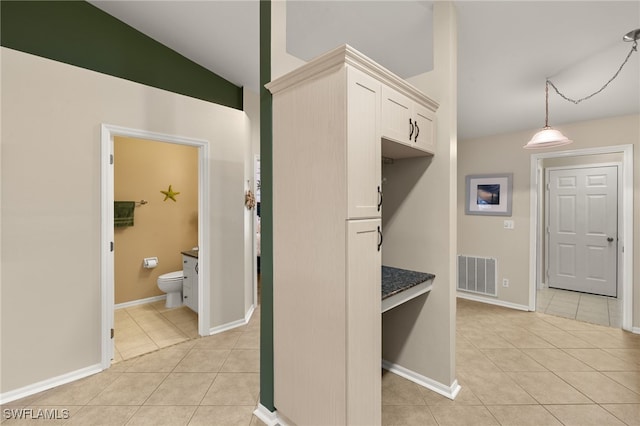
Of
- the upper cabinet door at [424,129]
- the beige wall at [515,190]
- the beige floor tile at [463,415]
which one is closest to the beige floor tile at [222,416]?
the beige floor tile at [463,415]

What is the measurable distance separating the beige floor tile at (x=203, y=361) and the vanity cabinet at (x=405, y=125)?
229 centimetres

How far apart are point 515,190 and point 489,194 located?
1.06 ft

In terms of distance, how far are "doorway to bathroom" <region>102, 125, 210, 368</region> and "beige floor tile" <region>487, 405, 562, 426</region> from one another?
2.68m

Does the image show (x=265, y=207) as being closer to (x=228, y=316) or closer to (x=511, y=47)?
(x=228, y=316)

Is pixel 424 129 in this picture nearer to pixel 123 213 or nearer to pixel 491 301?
pixel 491 301

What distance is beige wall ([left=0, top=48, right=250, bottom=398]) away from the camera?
2109mm

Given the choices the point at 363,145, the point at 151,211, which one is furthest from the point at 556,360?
the point at 151,211

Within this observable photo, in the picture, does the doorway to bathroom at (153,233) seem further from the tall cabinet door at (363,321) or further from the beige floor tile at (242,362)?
the tall cabinet door at (363,321)

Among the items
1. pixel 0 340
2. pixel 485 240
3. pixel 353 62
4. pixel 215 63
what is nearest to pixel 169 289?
pixel 0 340

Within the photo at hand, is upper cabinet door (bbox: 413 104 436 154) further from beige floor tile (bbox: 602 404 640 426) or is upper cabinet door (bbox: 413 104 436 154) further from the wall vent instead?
the wall vent

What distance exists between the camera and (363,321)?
1497mm

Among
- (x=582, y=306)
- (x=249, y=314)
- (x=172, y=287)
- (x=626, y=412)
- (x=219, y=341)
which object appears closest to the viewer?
(x=626, y=412)

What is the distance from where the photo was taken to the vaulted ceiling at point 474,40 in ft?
6.81


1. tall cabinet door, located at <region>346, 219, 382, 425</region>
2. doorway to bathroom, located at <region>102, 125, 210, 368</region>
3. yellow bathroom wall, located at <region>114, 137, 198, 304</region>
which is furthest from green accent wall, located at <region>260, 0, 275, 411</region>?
yellow bathroom wall, located at <region>114, 137, 198, 304</region>
